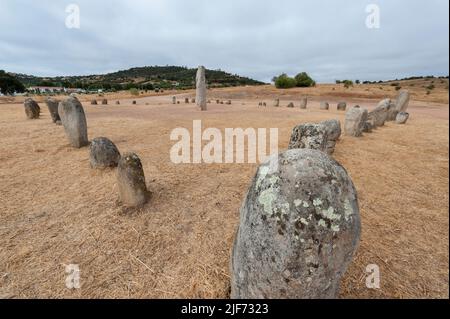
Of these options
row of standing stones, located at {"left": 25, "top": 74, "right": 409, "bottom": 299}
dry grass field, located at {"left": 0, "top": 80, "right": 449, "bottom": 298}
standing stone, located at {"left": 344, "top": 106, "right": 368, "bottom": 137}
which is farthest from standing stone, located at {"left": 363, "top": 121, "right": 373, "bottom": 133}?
row of standing stones, located at {"left": 25, "top": 74, "right": 409, "bottom": 299}

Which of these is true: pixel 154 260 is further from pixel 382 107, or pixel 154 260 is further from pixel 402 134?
pixel 382 107

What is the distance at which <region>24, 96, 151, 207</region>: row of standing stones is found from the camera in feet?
13.4

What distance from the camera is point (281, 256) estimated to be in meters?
1.75

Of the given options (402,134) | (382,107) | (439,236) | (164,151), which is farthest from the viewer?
(382,107)

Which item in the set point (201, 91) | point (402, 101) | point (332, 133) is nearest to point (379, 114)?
point (402, 101)

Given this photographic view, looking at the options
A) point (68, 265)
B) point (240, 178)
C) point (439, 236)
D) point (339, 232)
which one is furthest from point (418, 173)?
point (68, 265)

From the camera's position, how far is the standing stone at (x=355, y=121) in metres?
9.17

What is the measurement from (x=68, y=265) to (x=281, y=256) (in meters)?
2.70

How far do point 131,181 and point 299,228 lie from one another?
10.2ft

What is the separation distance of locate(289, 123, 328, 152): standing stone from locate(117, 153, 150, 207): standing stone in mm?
3471

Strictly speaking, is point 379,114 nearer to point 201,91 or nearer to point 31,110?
point 201,91

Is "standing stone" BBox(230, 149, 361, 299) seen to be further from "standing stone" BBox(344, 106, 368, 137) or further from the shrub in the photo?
the shrub
